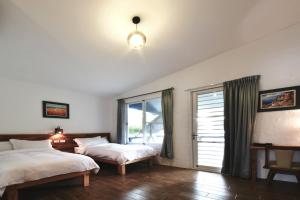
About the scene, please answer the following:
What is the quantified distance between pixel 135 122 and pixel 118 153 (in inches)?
70.9

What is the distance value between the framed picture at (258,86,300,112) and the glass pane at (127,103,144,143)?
10.5 feet

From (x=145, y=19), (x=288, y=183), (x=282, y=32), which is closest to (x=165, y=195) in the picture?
(x=288, y=183)

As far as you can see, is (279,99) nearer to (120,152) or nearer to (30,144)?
(120,152)

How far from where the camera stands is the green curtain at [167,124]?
15.5ft

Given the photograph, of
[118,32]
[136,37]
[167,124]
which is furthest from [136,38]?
[167,124]

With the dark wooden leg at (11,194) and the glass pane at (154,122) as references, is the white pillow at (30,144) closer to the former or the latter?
the dark wooden leg at (11,194)

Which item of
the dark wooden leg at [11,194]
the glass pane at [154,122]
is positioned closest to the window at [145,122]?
the glass pane at [154,122]

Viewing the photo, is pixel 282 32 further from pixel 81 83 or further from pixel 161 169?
pixel 81 83

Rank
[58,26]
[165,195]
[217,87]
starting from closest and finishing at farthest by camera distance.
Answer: [165,195] < [58,26] < [217,87]

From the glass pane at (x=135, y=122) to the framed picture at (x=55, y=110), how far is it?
6.02ft

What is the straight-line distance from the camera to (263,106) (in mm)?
3592

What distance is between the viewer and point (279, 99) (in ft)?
11.2

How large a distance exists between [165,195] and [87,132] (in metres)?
3.88

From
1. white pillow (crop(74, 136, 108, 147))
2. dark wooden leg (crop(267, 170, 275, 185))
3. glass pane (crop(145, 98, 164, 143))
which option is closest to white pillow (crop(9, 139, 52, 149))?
white pillow (crop(74, 136, 108, 147))
